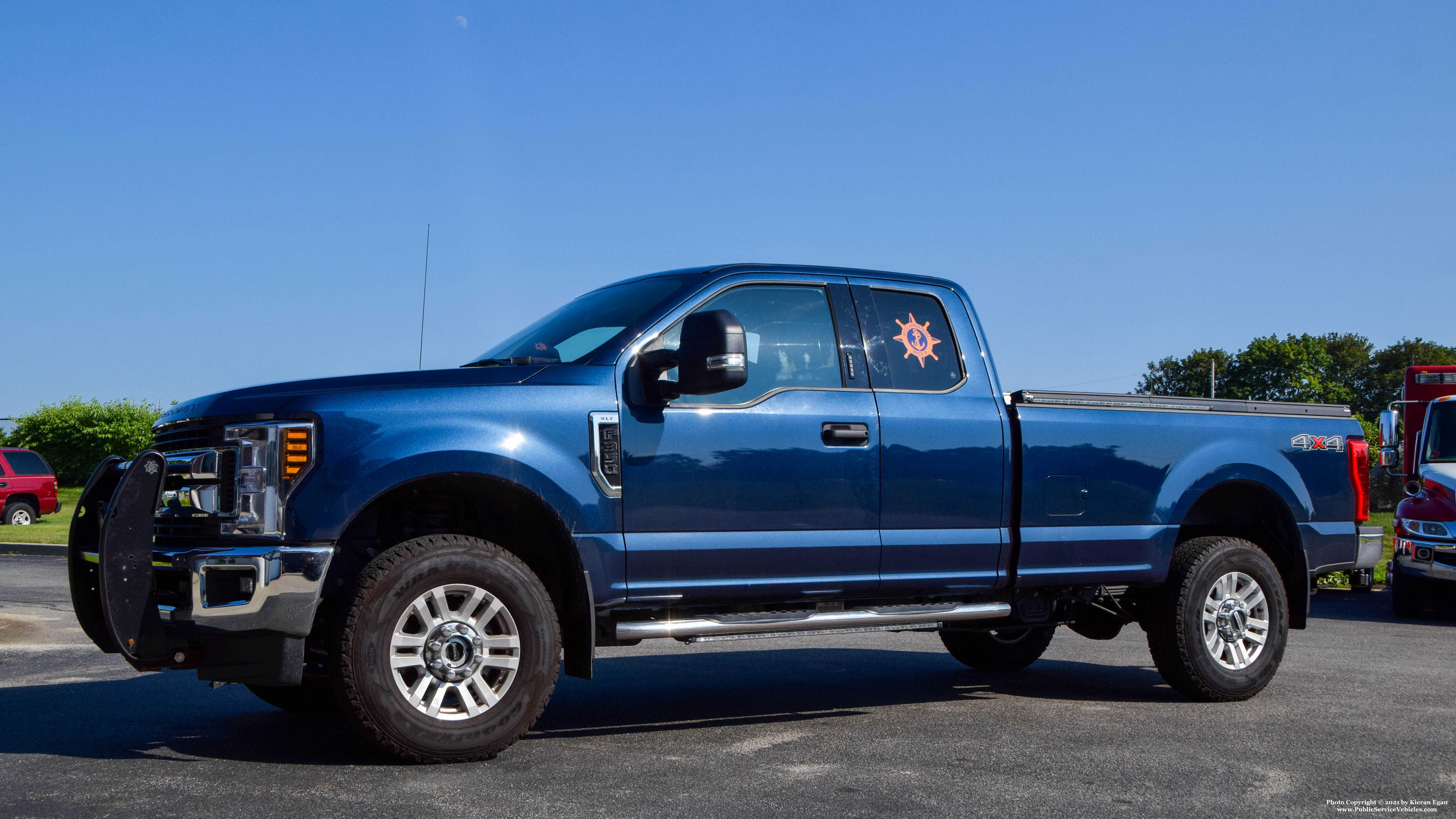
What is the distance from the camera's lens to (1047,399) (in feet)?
21.2

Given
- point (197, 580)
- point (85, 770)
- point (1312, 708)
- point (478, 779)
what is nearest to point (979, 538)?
point (1312, 708)

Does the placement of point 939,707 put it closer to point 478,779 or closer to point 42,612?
point 478,779

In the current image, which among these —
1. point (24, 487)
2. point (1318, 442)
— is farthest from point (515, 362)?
point (24, 487)

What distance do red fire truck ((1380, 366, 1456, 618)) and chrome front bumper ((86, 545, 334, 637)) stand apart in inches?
384

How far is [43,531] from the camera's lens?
2412cm

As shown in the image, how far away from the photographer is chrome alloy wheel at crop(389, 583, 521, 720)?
4.86m

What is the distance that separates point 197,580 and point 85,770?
0.91 m

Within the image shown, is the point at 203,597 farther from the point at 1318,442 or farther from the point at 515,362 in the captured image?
the point at 1318,442

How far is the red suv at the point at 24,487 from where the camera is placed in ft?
87.2

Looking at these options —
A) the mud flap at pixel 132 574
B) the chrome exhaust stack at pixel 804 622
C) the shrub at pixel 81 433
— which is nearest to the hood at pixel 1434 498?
the chrome exhaust stack at pixel 804 622

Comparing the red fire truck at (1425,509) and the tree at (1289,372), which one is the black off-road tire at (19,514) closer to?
the red fire truck at (1425,509)

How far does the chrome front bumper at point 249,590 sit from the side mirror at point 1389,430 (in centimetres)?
962

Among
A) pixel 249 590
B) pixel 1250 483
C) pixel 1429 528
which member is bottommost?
pixel 1429 528

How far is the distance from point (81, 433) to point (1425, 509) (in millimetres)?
45677
